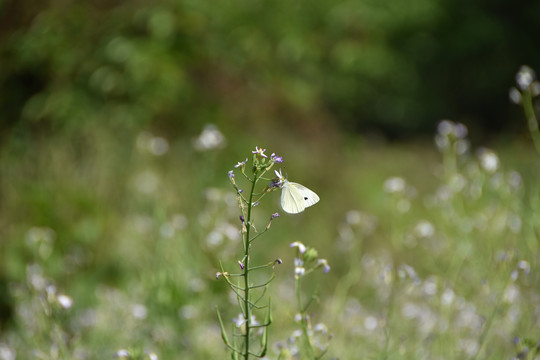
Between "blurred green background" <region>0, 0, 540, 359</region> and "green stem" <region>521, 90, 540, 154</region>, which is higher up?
"blurred green background" <region>0, 0, 540, 359</region>

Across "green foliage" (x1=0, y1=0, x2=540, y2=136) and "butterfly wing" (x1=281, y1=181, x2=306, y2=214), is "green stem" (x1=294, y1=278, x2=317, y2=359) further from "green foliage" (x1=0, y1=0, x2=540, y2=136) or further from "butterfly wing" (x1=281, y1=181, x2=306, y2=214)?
"green foliage" (x1=0, y1=0, x2=540, y2=136)

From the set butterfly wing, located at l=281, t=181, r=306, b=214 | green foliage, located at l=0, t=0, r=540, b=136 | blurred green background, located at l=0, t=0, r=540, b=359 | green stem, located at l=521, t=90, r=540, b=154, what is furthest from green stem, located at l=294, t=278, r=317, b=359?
green foliage, located at l=0, t=0, r=540, b=136

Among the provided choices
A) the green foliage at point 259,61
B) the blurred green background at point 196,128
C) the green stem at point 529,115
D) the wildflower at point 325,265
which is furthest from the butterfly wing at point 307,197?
the green foliage at point 259,61

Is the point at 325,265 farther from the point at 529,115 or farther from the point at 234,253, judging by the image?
the point at 529,115

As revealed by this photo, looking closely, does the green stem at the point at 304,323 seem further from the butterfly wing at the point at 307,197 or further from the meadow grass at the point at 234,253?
the butterfly wing at the point at 307,197

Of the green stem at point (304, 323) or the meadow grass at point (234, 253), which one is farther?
the meadow grass at point (234, 253)

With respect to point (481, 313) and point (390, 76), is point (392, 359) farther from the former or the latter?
point (390, 76)

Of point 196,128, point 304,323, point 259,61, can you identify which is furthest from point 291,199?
point 259,61
